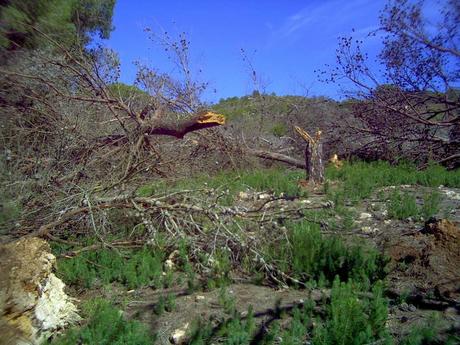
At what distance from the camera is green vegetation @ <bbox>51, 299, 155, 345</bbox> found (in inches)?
134

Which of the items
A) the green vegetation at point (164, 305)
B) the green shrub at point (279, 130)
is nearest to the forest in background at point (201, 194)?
the green vegetation at point (164, 305)

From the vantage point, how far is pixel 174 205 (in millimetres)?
5668

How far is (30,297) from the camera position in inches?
145

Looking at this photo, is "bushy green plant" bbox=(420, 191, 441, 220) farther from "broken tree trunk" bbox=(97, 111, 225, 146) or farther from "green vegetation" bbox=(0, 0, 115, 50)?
"green vegetation" bbox=(0, 0, 115, 50)

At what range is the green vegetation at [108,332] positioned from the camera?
3416mm

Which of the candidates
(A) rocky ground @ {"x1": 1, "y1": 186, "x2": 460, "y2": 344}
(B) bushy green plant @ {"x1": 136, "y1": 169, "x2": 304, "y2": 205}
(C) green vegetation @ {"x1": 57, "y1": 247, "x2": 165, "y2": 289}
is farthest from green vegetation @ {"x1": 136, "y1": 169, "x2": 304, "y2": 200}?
(A) rocky ground @ {"x1": 1, "y1": 186, "x2": 460, "y2": 344}

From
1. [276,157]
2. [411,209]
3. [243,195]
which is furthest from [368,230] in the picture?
[276,157]

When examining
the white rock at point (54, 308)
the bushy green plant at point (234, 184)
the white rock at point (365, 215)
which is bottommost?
the white rock at point (54, 308)

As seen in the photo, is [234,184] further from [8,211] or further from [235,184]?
[8,211]

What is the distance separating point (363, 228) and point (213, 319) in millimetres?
2579

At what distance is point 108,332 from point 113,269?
1.38 metres

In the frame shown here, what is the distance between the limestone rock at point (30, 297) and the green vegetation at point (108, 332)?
0.16 metres

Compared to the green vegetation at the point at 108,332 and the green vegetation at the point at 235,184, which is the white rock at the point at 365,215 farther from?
the green vegetation at the point at 108,332

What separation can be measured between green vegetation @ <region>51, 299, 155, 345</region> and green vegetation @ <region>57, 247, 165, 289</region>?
78cm
